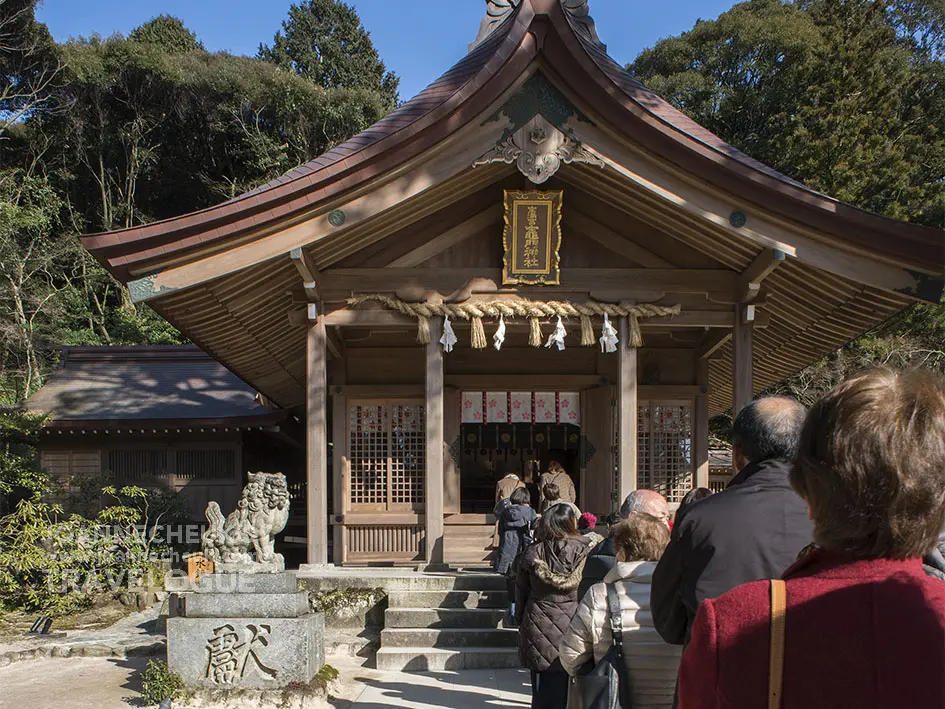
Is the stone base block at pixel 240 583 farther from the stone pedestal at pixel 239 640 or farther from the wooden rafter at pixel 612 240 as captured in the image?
the wooden rafter at pixel 612 240

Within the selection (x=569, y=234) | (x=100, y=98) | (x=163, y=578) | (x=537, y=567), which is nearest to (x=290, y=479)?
(x=163, y=578)

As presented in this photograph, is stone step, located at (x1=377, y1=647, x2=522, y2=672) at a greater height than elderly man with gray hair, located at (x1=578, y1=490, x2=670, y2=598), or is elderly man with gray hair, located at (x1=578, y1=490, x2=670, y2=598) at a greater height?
elderly man with gray hair, located at (x1=578, y1=490, x2=670, y2=598)

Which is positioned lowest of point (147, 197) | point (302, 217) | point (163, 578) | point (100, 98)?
point (163, 578)

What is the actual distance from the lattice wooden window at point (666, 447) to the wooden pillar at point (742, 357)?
7.27 feet

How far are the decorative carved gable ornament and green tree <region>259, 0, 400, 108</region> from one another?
29.0 meters

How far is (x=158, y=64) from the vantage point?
3014 cm

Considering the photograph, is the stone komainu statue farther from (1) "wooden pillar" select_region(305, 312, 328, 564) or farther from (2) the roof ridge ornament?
(2) the roof ridge ornament

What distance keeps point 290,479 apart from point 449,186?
41.8 feet

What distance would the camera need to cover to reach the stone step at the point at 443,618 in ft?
25.8

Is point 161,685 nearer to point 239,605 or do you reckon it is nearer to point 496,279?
point 239,605

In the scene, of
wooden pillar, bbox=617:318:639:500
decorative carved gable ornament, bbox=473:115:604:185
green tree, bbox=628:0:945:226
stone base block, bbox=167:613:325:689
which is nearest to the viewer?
stone base block, bbox=167:613:325:689

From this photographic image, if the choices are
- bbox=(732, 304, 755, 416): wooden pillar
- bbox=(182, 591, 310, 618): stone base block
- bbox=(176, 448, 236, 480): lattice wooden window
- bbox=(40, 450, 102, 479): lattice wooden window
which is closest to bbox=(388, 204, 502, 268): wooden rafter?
bbox=(732, 304, 755, 416): wooden pillar

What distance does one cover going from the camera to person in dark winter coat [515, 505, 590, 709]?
14.9 feet

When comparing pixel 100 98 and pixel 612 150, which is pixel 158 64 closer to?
pixel 100 98
